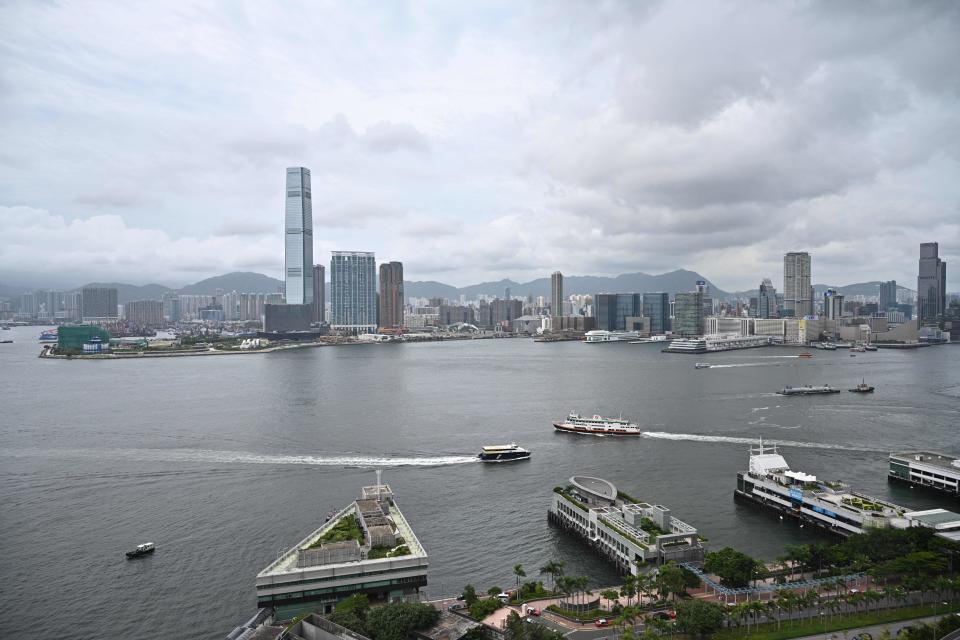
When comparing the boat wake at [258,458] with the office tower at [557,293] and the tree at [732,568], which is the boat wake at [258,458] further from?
the office tower at [557,293]

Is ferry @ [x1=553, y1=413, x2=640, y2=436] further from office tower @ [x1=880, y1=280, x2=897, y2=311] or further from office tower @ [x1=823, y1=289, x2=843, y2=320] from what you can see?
office tower @ [x1=880, y1=280, x2=897, y2=311]

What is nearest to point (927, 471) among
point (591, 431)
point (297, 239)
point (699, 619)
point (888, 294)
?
point (591, 431)

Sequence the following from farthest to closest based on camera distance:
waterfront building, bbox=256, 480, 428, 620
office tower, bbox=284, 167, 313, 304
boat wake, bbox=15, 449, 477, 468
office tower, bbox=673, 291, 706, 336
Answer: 1. office tower, bbox=284, 167, 313, 304
2. office tower, bbox=673, 291, 706, 336
3. boat wake, bbox=15, 449, 477, 468
4. waterfront building, bbox=256, 480, 428, 620

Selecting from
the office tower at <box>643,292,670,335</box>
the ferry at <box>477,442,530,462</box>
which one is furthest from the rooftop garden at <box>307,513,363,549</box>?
the office tower at <box>643,292,670,335</box>

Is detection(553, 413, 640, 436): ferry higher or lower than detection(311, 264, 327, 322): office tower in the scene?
lower

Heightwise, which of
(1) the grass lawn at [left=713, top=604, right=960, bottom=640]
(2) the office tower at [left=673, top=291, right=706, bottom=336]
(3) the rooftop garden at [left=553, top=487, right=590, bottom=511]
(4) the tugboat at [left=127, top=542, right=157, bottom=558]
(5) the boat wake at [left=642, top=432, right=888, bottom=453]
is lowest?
(4) the tugboat at [left=127, top=542, right=157, bottom=558]

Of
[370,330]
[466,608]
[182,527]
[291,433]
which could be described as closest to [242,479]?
[182,527]

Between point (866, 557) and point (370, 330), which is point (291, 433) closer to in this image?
point (866, 557)
